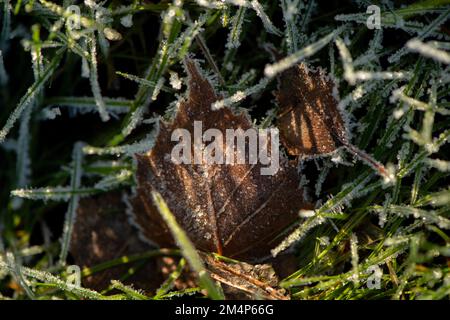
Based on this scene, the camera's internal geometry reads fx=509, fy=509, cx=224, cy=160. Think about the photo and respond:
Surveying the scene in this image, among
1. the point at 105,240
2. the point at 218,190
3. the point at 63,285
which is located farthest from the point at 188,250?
the point at 105,240

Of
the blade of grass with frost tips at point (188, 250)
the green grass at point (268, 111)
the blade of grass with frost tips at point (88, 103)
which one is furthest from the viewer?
the blade of grass with frost tips at point (88, 103)

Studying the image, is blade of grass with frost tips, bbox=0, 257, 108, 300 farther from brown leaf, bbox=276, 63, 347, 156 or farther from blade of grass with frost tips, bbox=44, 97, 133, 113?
brown leaf, bbox=276, 63, 347, 156

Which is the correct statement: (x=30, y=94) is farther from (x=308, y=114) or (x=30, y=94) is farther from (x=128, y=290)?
(x=308, y=114)

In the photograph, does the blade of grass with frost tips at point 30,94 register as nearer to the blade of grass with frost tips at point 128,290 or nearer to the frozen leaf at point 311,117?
the blade of grass with frost tips at point 128,290

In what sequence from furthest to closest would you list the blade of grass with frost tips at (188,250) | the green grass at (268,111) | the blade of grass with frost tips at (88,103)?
1. the blade of grass with frost tips at (88,103)
2. the green grass at (268,111)
3. the blade of grass with frost tips at (188,250)

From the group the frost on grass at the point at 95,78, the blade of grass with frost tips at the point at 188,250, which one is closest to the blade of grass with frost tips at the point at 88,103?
the frost on grass at the point at 95,78

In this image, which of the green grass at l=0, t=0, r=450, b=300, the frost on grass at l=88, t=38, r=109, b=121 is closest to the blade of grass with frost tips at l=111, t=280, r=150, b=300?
the green grass at l=0, t=0, r=450, b=300

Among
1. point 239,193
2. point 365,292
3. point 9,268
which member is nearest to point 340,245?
point 365,292
